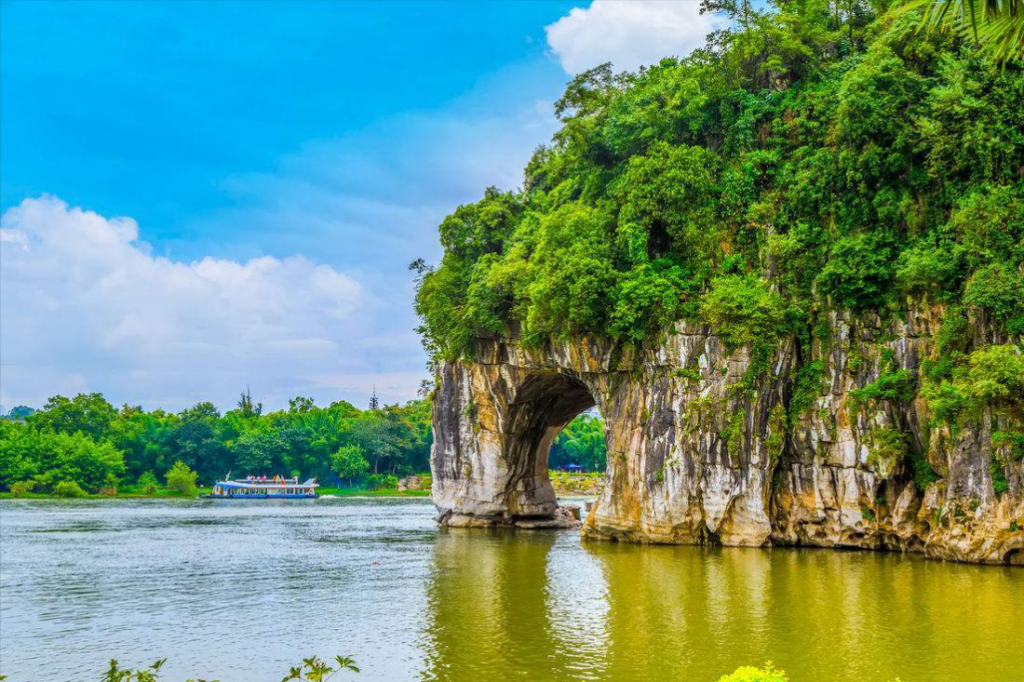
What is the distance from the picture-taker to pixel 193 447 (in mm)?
71062

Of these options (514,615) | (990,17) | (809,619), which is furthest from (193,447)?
(990,17)

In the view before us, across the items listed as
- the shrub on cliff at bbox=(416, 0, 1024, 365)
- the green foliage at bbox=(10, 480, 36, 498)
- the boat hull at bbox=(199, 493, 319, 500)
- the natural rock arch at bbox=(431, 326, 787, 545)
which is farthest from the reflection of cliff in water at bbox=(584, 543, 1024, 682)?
the green foliage at bbox=(10, 480, 36, 498)

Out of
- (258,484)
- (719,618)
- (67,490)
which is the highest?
(719,618)

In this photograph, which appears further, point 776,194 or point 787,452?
point 776,194

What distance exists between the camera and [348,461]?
7262cm

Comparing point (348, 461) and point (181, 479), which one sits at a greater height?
point (348, 461)

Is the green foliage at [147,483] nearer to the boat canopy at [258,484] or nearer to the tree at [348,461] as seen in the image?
the boat canopy at [258,484]

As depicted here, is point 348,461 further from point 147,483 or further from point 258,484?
point 147,483

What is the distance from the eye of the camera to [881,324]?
76.2 feet

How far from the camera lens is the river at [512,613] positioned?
40.0 feet

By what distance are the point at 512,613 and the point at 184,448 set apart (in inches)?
2419

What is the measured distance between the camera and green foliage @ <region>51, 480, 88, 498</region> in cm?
6203

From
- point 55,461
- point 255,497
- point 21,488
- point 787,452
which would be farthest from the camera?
point 255,497

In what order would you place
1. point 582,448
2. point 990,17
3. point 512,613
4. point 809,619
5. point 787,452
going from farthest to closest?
point 582,448
point 787,452
point 512,613
point 809,619
point 990,17
